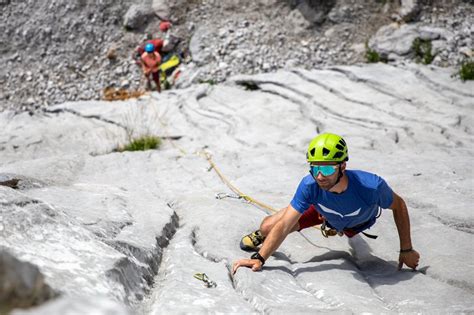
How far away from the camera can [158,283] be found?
324 centimetres

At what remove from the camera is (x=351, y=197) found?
149 inches

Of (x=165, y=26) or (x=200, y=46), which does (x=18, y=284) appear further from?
(x=165, y=26)

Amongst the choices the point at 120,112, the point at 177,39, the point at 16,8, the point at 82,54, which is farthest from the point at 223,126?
the point at 16,8

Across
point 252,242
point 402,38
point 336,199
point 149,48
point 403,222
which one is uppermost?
point 402,38

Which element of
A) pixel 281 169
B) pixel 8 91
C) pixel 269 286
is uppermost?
pixel 269 286

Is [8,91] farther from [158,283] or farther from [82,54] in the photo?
[158,283]

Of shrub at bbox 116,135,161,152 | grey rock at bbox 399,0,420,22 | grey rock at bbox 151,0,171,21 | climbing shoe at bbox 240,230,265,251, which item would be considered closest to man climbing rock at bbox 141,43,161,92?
grey rock at bbox 151,0,171,21

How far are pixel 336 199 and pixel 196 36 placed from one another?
34.2 feet

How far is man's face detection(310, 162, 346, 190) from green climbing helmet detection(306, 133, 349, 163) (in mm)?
37

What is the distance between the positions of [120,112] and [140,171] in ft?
13.0

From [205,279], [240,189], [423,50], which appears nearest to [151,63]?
[423,50]

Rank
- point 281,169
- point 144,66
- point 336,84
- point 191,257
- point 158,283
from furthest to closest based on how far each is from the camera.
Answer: point 144,66, point 336,84, point 281,169, point 191,257, point 158,283

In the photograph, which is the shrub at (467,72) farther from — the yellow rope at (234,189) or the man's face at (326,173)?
the man's face at (326,173)

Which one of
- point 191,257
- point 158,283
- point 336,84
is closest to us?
point 158,283
